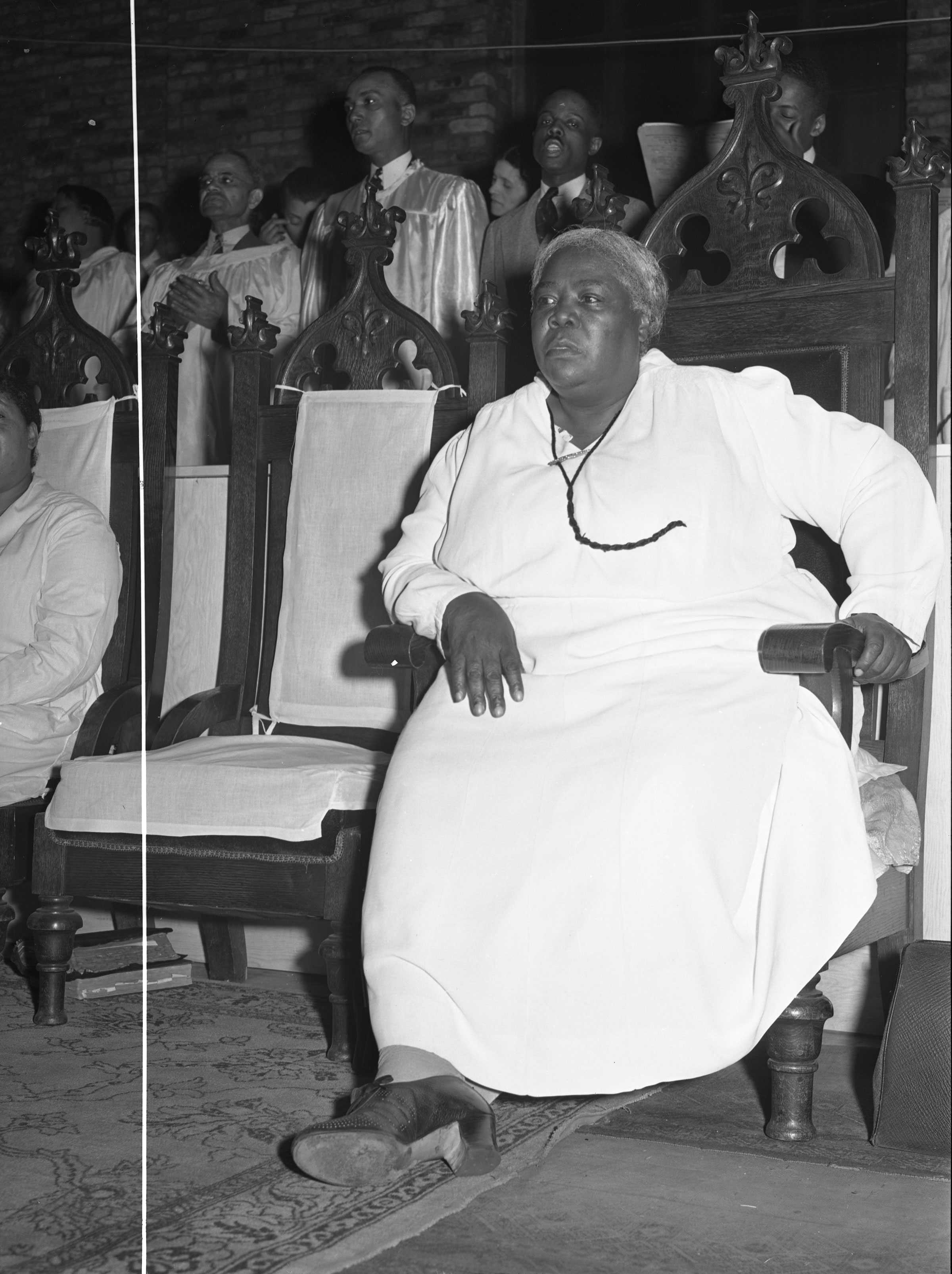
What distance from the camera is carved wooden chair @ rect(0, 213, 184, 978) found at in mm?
3240

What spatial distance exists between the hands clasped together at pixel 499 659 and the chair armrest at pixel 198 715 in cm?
109

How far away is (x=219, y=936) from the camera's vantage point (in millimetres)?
3510

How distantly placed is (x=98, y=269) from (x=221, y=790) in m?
3.82

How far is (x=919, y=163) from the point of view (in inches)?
109

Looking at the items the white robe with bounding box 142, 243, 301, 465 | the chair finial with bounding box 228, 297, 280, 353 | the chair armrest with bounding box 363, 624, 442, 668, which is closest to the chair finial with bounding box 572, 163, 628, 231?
the chair finial with bounding box 228, 297, 280, 353

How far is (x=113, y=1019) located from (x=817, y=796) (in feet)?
5.42

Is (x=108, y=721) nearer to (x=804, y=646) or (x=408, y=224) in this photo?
(x=804, y=646)

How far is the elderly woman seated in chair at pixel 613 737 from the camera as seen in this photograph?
2.07m

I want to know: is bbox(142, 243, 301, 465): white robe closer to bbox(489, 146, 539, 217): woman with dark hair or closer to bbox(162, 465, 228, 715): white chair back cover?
bbox(489, 146, 539, 217): woman with dark hair

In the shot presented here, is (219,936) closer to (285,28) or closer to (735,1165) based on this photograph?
(735,1165)

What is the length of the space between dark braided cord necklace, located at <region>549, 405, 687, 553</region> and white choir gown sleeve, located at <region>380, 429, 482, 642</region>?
0.21 m

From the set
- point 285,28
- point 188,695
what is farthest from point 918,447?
point 285,28

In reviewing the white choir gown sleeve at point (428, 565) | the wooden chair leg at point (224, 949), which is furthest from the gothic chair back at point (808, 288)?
the wooden chair leg at point (224, 949)

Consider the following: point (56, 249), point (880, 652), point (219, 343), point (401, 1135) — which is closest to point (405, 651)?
point (880, 652)
